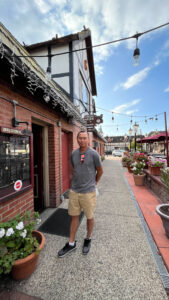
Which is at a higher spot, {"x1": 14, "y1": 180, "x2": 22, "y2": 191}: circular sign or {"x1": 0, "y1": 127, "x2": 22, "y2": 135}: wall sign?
{"x1": 0, "y1": 127, "x2": 22, "y2": 135}: wall sign

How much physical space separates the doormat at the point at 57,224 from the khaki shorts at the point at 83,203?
831mm

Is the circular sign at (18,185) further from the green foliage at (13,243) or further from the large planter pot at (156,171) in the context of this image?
the large planter pot at (156,171)

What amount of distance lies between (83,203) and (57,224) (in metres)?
1.29

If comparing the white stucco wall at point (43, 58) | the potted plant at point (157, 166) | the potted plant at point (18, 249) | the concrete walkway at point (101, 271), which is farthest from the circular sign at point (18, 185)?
the white stucco wall at point (43, 58)

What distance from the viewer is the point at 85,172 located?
1962 millimetres

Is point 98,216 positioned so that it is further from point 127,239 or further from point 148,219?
point 148,219

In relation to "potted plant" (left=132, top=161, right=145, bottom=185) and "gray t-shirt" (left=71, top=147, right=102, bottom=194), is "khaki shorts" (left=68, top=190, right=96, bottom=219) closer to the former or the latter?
"gray t-shirt" (left=71, top=147, right=102, bottom=194)

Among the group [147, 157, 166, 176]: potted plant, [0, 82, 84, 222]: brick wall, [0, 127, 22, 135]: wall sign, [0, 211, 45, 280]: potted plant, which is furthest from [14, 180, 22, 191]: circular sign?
[147, 157, 166, 176]: potted plant

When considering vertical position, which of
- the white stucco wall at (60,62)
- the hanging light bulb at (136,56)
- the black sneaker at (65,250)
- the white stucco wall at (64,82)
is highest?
the white stucco wall at (60,62)

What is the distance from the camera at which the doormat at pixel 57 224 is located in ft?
8.42

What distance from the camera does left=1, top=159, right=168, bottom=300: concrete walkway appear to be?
4.81ft

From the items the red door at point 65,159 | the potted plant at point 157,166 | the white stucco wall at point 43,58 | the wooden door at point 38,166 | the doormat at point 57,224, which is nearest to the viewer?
the doormat at point 57,224

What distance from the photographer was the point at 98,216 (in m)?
3.14

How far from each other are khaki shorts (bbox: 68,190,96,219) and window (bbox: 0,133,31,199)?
94cm
